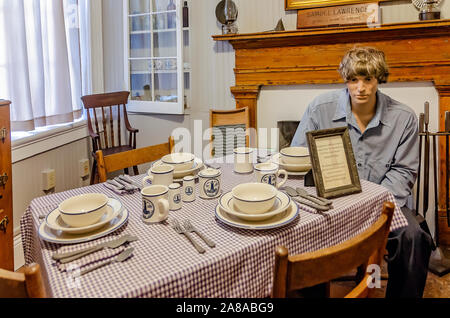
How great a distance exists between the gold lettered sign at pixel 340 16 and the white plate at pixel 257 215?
191 cm

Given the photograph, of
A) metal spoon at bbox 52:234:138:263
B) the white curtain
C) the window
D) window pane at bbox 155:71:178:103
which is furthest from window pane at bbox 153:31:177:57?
metal spoon at bbox 52:234:138:263

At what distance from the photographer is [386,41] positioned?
2605mm

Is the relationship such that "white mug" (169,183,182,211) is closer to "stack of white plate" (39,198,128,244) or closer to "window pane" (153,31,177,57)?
"stack of white plate" (39,198,128,244)

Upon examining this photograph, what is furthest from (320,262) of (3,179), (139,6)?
(139,6)

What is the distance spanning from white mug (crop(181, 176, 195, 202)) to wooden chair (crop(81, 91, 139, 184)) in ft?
5.80

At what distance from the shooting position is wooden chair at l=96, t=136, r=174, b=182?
1660mm

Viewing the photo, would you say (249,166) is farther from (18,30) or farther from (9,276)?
(18,30)

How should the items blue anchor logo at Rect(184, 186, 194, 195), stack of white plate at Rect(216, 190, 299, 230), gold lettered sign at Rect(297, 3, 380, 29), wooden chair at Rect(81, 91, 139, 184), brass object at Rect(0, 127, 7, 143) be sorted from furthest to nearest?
wooden chair at Rect(81, 91, 139, 184) → gold lettered sign at Rect(297, 3, 380, 29) → brass object at Rect(0, 127, 7, 143) → blue anchor logo at Rect(184, 186, 194, 195) → stack of white plate at Rect(216, 190, 299, 230)

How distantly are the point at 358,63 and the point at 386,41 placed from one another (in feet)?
3.27

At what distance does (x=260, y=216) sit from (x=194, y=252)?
0.22 meters

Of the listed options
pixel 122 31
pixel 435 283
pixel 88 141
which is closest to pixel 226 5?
pixel 122 31

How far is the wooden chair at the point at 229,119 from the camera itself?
292 centimetres

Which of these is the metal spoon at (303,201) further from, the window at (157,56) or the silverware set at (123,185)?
the window at (157,56)

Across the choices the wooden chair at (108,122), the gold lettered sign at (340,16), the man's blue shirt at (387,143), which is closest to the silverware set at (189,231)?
the man's blue shirt at (387,143)
